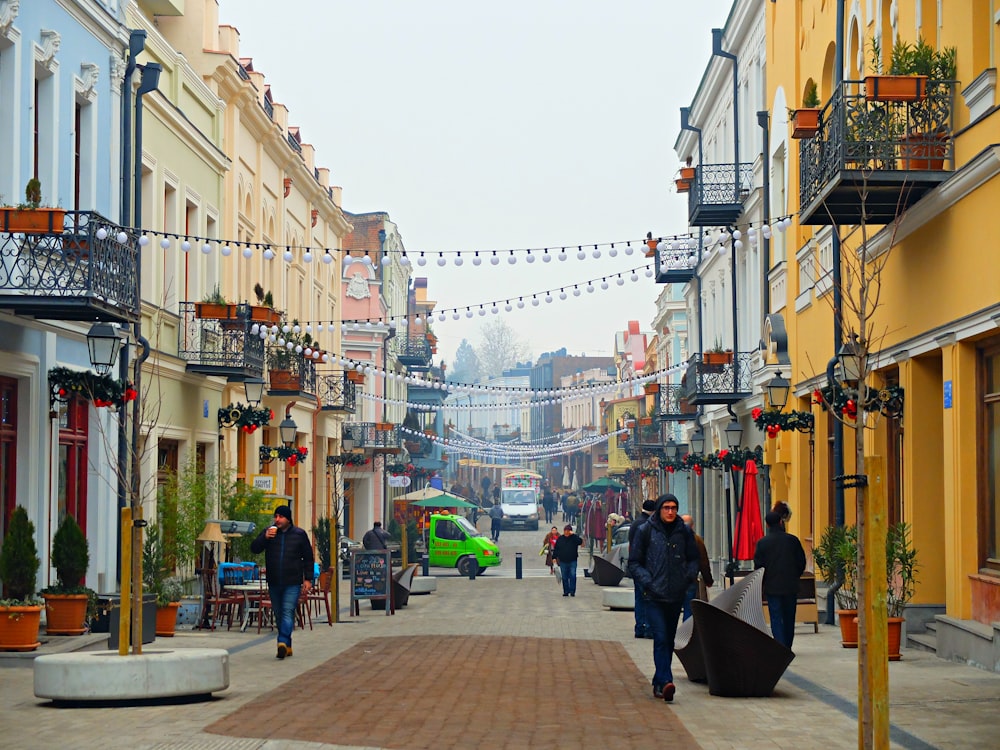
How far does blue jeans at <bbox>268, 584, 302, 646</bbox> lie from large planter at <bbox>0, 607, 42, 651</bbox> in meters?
2.52

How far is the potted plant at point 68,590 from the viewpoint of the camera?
17.1 m

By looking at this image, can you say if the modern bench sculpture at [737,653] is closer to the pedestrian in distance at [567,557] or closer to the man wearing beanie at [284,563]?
the man wearing beanie at [284,563]

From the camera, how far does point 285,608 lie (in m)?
16.3

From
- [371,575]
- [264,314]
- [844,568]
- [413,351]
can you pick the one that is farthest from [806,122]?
[413,351]

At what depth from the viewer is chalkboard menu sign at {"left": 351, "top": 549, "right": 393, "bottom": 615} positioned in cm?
2491

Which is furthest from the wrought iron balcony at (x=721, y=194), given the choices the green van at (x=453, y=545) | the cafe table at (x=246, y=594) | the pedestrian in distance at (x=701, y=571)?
the cafe table at (x=246, y=594)

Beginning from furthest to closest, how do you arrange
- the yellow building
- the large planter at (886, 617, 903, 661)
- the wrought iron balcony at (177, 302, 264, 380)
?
the wrought iron balcony at (177, 302, 264, 380), the large planter at (886, 617, 903, 661), the yellow building

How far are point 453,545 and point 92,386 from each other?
80.5ft

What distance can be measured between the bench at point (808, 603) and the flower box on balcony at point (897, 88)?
6.50 m

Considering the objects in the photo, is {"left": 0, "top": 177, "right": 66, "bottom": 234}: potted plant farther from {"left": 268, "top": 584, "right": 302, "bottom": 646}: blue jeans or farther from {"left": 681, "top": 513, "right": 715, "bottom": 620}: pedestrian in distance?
{"left": 681, "top": 513, "right": 715, "bottom": 620}: pedestrian in distance

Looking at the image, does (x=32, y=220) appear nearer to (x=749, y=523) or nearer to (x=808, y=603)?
(x=808, y=603)

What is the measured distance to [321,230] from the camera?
45.5 metres

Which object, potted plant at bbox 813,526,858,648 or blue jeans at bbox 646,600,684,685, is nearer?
blue jeans at bbox 646,600,684,685

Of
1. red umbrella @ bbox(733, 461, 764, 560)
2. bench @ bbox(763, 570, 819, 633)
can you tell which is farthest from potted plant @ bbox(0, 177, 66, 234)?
red umbrella @ bbox(733, 461, 764, 560)
